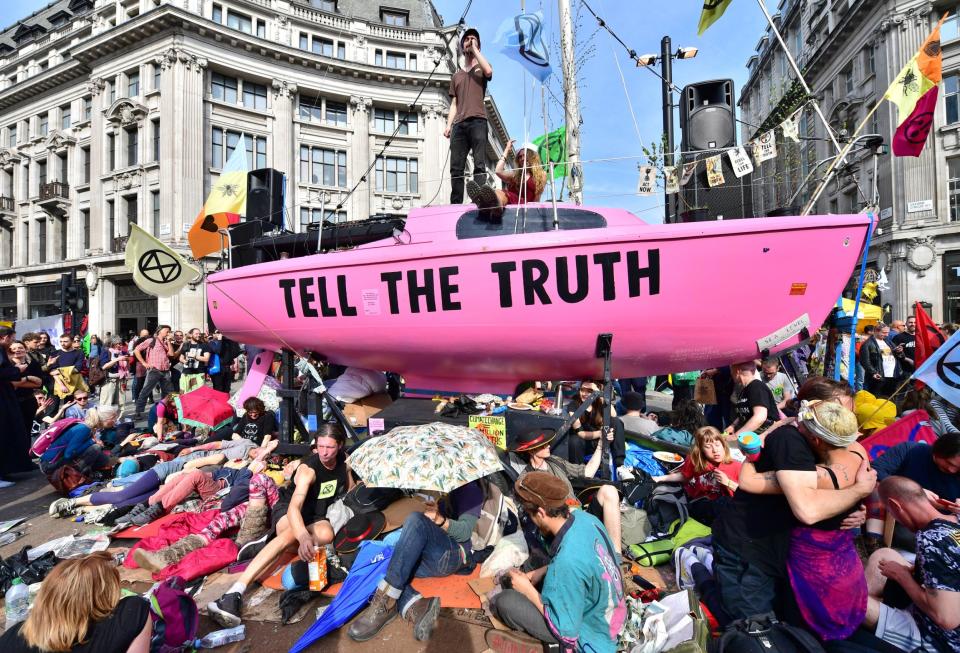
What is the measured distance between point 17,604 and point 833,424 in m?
4.39

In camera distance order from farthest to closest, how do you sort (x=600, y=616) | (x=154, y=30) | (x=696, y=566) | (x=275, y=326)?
Answer: 1. (x=154, y=30)
2. (x=275, y=326)
3. (x=696, y=566)
4. (x=600, y=616)

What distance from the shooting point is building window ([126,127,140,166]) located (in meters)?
21.6

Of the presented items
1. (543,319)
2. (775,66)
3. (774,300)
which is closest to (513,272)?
(543,319)

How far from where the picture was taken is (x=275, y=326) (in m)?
4.48

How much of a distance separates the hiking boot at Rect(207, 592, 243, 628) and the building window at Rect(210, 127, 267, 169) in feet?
76.1

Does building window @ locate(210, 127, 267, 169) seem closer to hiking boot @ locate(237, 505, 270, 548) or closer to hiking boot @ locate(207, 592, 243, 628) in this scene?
hiking boot @ locate(237, 505, 270, 548)

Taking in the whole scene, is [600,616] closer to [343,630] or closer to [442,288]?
[343,630]

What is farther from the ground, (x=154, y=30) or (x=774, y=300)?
(x=154, y=30)

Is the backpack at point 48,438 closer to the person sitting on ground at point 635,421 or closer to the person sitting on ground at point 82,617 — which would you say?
the person sitting on ground at point 82,617

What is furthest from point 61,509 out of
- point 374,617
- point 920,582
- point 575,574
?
point 920,582

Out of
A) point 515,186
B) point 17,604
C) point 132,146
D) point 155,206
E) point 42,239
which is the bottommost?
point 17,604

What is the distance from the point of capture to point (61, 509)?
158 inches

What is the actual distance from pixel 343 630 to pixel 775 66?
1551 inches

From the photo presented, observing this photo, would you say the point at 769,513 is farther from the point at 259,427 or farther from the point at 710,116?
the point at 710,116
